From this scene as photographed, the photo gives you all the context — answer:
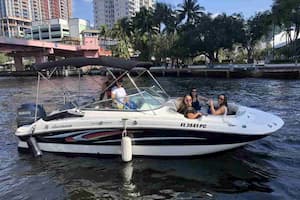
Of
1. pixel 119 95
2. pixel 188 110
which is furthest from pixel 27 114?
pixel 188 110

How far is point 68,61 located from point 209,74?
4513cm

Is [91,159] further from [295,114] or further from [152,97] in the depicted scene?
[295,114]

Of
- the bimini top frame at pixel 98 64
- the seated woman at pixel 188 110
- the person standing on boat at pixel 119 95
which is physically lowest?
the seated woman at pixel 188 110

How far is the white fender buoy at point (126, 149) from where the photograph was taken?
846 centimetres

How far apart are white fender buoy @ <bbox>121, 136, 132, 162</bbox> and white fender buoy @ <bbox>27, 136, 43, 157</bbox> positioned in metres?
2.59

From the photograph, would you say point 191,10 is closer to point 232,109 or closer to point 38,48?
point 38,48

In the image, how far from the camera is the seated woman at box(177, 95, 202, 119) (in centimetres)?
847

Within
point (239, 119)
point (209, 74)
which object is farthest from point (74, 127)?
point (209, 74)

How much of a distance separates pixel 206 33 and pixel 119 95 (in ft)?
194

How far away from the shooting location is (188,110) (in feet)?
28.2

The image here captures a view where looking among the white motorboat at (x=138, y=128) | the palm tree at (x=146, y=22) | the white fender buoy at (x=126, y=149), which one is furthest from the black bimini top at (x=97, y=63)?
the palm tree at (x=146, y=22)

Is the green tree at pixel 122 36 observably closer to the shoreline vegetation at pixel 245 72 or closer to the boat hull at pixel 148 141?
the shoreline vegetation at pixel 245 72

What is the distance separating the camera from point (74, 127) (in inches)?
353

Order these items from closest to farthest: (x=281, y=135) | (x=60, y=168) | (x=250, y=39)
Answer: (x=60, y=168)
(x=281, y=135)
(x=250, y=39)
